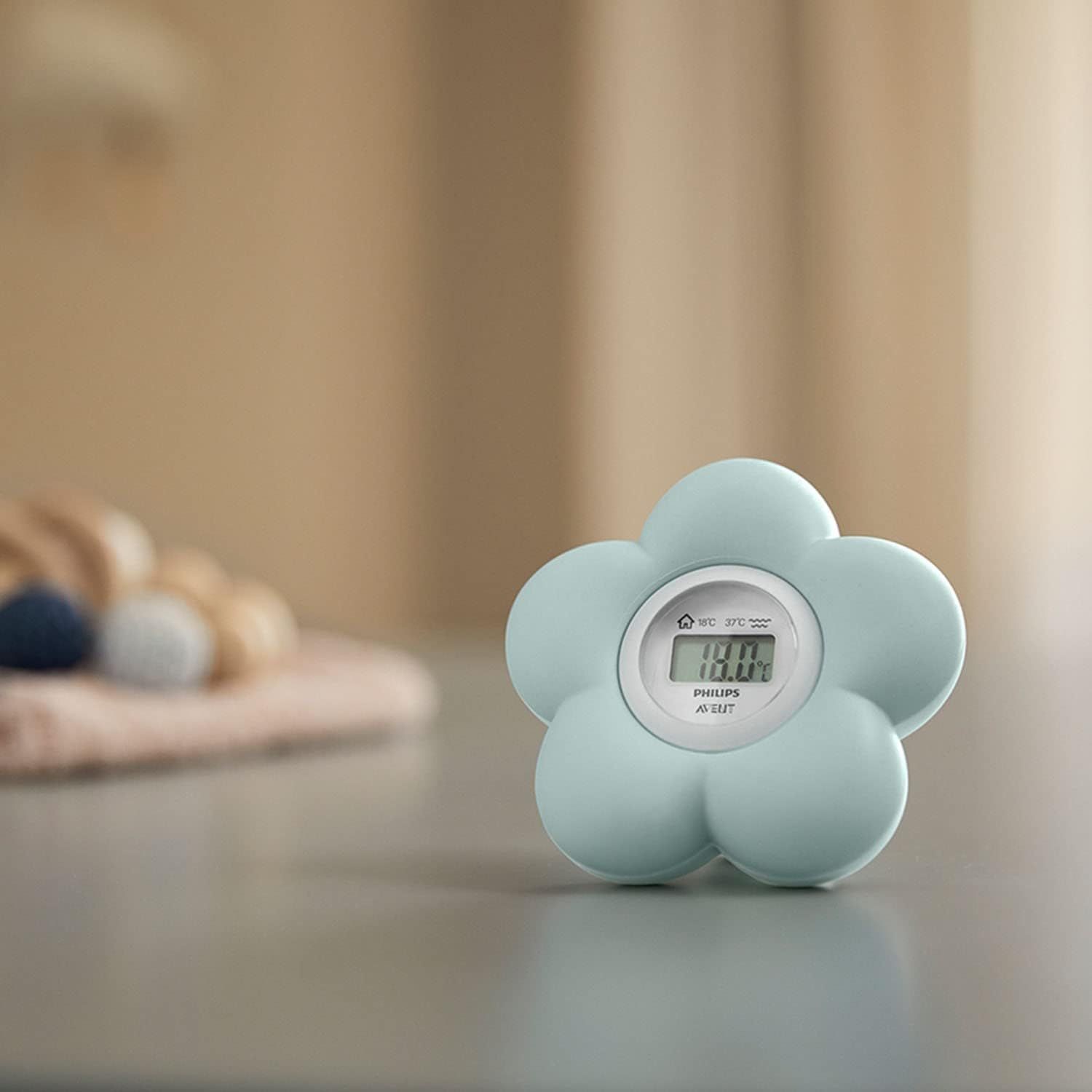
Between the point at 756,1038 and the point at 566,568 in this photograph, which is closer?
the point at 756,1038

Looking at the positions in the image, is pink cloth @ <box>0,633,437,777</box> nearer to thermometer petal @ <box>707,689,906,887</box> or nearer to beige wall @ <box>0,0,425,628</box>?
thermometer petal @ <box>707,689,906,887</box>

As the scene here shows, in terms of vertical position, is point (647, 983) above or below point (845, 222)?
below

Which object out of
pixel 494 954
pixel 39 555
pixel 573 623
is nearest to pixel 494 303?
pixel 39 555

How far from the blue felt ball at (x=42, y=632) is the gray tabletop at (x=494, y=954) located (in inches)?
7.2

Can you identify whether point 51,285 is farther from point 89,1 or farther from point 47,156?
point 89,1

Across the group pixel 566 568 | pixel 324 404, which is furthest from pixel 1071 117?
pixel 566 568

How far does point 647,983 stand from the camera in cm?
50

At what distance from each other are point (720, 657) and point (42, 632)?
0.59 meters

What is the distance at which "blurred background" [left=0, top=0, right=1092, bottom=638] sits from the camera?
3.43 meters

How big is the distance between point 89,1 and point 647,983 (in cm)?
377

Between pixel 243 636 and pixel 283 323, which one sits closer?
pixel 243 636

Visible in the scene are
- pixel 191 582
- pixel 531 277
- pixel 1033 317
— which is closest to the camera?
pixel 191 582

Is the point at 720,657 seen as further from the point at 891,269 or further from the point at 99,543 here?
the point at 891,269

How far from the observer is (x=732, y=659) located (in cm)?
64
